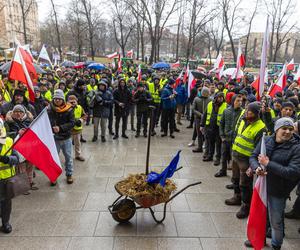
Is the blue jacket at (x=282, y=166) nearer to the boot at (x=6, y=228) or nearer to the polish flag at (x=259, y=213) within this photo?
the polish flag at (x=259, y=213)

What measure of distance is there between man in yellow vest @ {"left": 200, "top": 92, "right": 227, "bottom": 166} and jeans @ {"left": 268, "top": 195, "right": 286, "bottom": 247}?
3350 mm

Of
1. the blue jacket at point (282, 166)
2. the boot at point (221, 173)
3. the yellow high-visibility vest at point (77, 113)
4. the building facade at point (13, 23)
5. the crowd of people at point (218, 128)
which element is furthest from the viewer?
the building facade at point (13, 23)

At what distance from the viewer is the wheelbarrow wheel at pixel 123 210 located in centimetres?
426

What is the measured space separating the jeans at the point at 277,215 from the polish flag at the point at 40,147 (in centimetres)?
314

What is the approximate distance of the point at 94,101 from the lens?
28.2 feet

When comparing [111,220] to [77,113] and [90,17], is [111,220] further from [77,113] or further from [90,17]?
[90,17]

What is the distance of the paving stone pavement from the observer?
398 centimetres

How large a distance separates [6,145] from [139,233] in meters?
2.36

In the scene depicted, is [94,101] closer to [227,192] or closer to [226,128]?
[226,128]

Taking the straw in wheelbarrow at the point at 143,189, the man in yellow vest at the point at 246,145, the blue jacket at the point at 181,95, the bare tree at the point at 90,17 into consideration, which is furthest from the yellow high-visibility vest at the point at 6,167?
the bare tree at the point at 90,17

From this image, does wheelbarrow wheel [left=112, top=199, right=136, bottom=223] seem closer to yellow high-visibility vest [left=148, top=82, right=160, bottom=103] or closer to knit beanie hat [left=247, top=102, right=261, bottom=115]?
knit beanie hat [left=247, top=102, right=261, bottom=115]

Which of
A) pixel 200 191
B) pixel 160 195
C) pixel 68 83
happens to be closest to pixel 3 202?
pixel 160 195

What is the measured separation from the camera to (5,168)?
392cm

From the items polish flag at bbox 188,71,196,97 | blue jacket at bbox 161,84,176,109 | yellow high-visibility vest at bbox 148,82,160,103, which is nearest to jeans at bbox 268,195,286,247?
blue jacket at bbox 161,84,176,109
